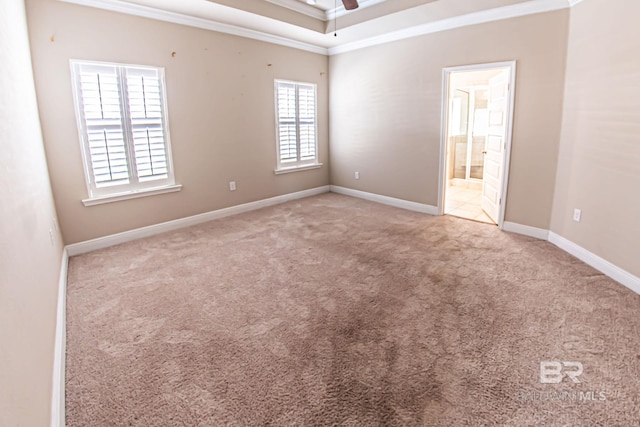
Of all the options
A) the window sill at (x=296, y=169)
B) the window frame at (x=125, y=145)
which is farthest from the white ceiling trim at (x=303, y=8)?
the window sill at (x=296, y=169)

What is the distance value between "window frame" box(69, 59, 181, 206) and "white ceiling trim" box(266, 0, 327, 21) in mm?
1862

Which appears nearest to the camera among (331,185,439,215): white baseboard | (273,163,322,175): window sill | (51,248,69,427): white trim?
(51,248,69,427): white trim

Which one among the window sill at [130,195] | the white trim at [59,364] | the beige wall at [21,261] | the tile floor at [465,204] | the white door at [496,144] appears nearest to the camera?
the beige wall at [21,261]

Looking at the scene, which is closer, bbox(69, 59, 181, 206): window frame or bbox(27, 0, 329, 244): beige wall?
bbox(27, 0, 329, 244): beige wall

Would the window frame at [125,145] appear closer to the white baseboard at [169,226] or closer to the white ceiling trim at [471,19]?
the white baseboard at [169,226]

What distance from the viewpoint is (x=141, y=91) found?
4.08 m

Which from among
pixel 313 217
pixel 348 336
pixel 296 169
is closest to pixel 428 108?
pixel 313 217

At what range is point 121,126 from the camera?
3965mm

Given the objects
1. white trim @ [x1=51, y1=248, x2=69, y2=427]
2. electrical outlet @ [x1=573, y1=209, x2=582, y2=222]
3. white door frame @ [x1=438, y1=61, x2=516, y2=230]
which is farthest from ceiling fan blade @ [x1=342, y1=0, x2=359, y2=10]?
white trim @ [x1=51, y1=248, x2=69, y2=427]

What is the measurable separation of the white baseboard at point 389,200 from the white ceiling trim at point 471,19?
2.52 meters

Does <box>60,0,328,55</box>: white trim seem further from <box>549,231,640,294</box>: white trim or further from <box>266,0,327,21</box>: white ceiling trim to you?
<box>549,231,640,294</box>: white trim

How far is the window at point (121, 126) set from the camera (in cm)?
371

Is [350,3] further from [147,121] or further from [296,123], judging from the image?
[296,123]

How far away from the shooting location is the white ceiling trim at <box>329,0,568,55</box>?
12.2 feet
